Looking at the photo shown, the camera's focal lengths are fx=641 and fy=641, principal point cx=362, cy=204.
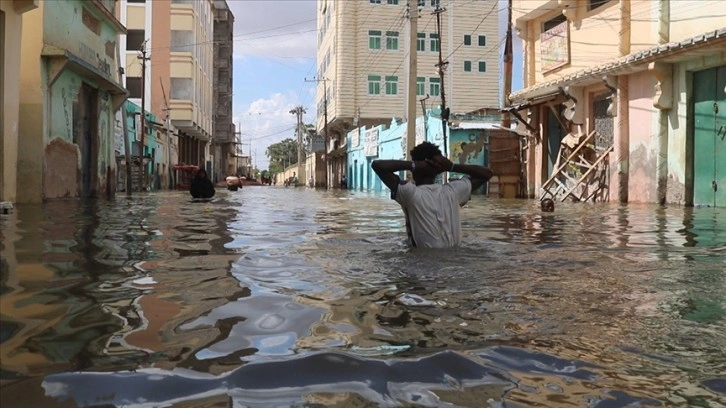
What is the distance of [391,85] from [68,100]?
93.3 feet

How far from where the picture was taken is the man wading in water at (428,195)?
528 centimetres

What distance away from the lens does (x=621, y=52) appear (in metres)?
18.0

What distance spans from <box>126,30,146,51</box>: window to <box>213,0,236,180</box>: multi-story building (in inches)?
805

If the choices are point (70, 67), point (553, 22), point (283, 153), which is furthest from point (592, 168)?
point (283, 153)

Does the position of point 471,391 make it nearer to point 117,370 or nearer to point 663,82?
point 117,370

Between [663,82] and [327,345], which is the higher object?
[663,82]

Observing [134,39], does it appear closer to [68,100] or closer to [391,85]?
[391,85]

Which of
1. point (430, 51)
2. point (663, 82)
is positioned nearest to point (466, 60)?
point (430, 51)

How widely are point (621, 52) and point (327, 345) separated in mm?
17774

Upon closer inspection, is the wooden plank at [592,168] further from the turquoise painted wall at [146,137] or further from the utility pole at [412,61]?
the turquoise painted wall at [146,137]

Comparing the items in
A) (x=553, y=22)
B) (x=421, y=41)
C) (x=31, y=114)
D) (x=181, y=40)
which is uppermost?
(x=421, y=41)

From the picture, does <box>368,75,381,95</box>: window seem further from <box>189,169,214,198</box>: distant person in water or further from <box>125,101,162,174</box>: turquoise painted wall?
<box>189,169,214,198</box>: distant person in water

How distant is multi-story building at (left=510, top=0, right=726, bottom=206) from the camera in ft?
49.2

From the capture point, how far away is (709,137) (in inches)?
596
